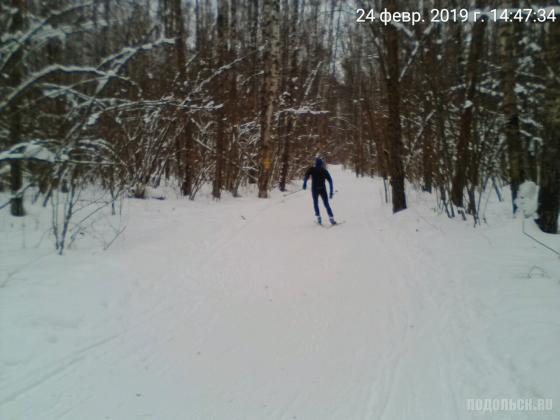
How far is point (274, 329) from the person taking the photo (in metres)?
4.07

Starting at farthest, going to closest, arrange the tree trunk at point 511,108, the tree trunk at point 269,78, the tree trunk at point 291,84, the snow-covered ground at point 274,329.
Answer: the tree trunk at point 291,84 < the tree trunk at point 269,78 < the tree trunk at point 511,108 < the snow-covered ground at point 274,329

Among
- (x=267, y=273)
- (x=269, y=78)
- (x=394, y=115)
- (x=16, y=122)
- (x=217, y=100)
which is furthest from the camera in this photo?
(x=269, y=78)

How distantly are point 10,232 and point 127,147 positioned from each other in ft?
14.2

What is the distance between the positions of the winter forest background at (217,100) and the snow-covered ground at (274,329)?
4.03 feet

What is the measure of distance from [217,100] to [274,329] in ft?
38.1

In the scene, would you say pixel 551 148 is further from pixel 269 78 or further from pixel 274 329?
pixel 269 78

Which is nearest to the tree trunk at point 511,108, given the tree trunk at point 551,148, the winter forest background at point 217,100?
the winter forest background at point 217,100

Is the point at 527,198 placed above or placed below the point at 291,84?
below

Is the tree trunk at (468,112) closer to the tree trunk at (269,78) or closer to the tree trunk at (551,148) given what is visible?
the tree trunk at (551,148)

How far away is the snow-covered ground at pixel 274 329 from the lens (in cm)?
286

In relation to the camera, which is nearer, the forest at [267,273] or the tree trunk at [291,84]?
the forest at [267,273]

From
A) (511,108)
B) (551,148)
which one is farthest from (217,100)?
(551,148)

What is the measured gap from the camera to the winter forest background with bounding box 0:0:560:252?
5.09 meters

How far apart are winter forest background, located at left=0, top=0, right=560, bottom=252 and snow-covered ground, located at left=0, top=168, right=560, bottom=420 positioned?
1229mm
